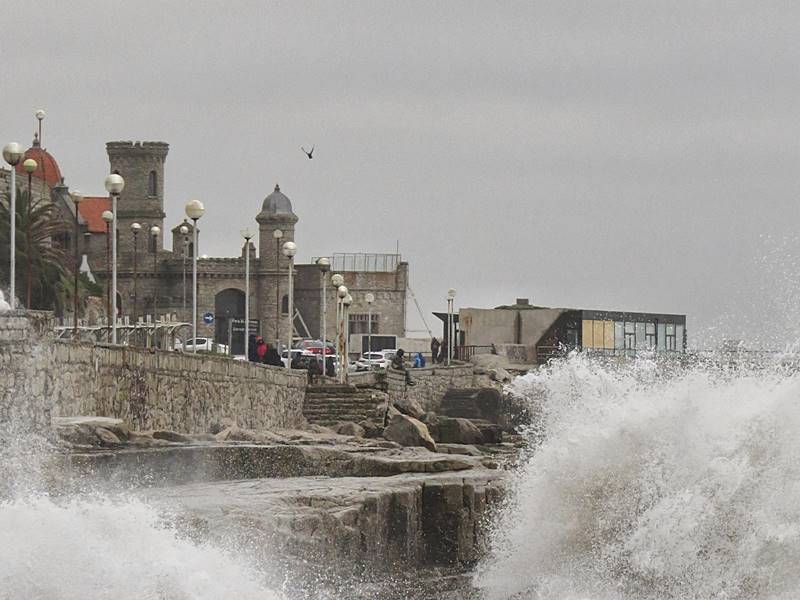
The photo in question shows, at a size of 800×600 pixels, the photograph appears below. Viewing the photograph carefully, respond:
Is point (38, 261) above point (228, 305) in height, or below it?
below

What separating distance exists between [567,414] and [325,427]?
1470 cm

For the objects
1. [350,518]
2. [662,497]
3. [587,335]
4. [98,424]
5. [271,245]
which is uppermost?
[271,245]

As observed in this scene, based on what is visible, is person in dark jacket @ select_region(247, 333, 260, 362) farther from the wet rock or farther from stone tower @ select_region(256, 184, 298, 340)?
stone tower @ select_region(256, 184, 298, 340)

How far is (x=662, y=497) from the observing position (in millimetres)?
15703

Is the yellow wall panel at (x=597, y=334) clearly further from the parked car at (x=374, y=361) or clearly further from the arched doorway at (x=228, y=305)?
the arched doorway at (x=228, y=305)

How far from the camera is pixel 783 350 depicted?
16.6 metres

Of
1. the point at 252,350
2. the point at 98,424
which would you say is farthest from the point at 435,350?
the point at 98,424

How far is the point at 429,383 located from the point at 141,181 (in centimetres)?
3947

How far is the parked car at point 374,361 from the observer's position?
5559cm

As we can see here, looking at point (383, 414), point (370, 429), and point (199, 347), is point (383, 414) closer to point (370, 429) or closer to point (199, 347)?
point (370, 429)

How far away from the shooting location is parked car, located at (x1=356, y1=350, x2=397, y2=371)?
55594mm

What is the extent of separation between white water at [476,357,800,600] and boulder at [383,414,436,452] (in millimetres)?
8702

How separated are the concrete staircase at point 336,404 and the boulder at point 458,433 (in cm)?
132

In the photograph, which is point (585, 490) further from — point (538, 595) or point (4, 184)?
point (4, 184)
